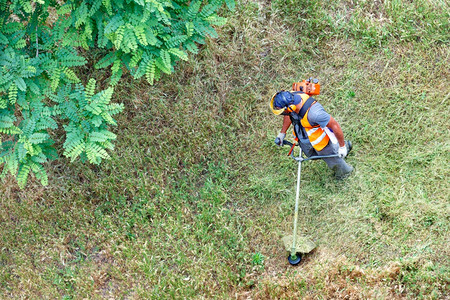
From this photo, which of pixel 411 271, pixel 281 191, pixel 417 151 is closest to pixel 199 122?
pixel 281 191

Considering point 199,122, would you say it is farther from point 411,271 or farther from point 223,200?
point 411,271

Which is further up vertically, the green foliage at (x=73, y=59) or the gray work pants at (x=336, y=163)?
the green foliage at (x=73, y=59)

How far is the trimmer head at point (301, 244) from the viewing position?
221 inches

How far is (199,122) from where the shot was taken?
7133 millimetres

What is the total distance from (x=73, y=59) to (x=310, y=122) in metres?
3.24

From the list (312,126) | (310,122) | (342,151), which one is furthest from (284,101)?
(342,151)

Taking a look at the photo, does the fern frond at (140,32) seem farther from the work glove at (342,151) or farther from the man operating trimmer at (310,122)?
the work glove at (342,151)

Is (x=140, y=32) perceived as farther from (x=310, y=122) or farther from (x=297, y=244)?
(x=297, y=244)

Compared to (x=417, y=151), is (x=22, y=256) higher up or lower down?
lower down

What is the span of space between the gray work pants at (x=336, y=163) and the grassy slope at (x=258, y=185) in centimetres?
14

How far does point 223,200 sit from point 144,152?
5.36 ft

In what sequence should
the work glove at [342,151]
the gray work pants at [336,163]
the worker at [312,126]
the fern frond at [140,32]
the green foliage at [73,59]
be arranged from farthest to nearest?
the gray work pants at [336,163] < the work glove at [342,151] < the worker at [312,126] < the green foliage at [73,59] < the fern frond at [140,32]

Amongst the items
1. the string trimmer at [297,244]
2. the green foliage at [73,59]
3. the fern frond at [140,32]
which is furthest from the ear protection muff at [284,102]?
the fern frond at [140,32]

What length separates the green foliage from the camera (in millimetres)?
5180
